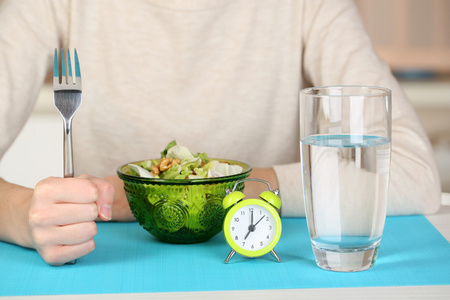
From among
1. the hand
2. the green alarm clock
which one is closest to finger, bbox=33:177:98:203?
the hand

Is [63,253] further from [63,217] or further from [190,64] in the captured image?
[190,64]

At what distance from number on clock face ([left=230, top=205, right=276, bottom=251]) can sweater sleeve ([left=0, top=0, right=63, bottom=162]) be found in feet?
2.26

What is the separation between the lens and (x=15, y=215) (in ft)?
3.40

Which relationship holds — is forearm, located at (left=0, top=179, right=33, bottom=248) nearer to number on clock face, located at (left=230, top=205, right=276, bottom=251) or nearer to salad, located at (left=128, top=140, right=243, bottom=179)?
salad, located at (left=128, top=140, right=243, bottom=179)

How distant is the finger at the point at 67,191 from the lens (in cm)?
90

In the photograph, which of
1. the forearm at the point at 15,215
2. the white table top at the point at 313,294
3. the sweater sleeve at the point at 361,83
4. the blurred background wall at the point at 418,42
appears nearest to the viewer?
the white table top at the point at 313,294

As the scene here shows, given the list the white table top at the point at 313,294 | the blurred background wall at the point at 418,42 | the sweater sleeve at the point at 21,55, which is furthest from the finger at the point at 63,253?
the blurred background wall at the point at 418,42

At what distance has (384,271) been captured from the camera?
2.90 feet

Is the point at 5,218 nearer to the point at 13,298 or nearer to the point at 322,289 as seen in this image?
the point at 13,298

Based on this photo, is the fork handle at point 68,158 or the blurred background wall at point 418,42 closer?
the fork handle at point 68,158

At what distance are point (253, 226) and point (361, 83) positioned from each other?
0.62 meters

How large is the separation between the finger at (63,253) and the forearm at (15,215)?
91mm

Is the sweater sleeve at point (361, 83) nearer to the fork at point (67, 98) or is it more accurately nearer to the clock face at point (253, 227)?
the clock face at point (253, 227)

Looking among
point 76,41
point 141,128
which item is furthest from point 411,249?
point 76,41
